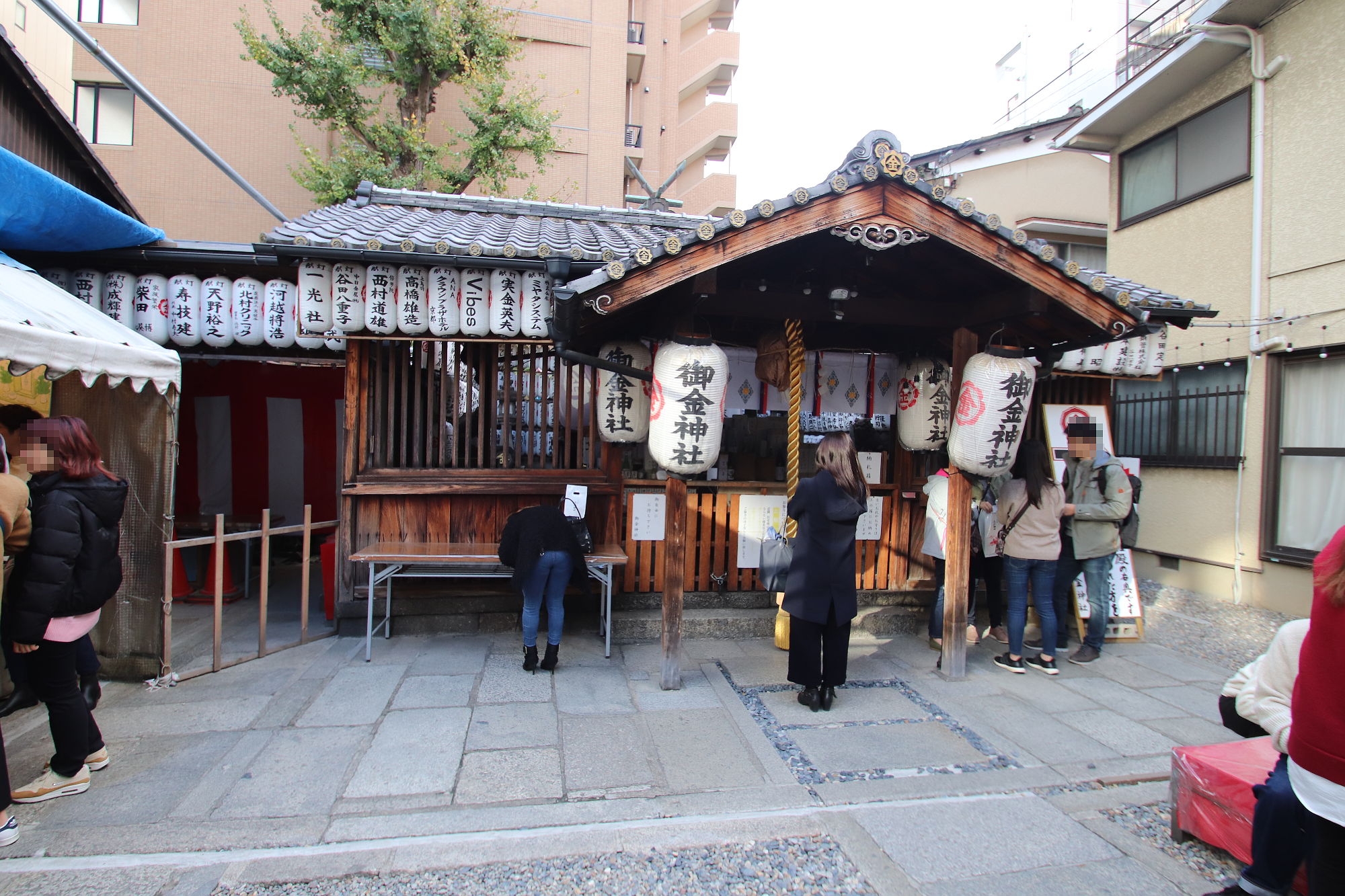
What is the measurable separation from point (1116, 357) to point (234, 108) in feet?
71.9

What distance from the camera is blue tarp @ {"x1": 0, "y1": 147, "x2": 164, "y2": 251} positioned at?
227 inches

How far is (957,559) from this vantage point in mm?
6137

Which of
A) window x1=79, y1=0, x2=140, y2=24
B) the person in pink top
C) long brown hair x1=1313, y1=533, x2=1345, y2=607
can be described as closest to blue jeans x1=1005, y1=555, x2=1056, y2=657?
long brown hair x1=1313, y1=533, x2=1345, y2=607

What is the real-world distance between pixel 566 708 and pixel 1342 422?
9665 mm

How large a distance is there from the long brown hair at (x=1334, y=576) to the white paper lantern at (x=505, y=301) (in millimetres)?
6083

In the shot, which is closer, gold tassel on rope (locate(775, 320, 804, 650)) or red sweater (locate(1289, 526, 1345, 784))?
red sweater (locate(1289, 526, 1345, 784))

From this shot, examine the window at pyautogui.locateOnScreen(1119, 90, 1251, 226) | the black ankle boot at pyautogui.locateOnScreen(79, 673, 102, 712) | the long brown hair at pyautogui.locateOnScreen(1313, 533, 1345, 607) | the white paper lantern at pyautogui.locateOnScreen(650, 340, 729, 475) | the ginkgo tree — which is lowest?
the black ankle boot at pyautogui.locateOnScreen(79, 673, 102, 712)

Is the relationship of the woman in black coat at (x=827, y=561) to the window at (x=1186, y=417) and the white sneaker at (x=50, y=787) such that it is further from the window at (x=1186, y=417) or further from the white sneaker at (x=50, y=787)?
the window at (x=1186, y=417)

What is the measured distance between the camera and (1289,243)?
841cm

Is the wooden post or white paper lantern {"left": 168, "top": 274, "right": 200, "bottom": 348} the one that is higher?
white paper lantern {"left": 168, "top": 274, "right": 200, "bottom": 348}

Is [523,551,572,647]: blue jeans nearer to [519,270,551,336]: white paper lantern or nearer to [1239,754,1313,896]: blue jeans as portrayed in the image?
[519,270,551,336]: white paper lantern

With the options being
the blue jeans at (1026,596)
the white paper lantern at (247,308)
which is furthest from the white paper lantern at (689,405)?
the white paper lantern at (247,308)

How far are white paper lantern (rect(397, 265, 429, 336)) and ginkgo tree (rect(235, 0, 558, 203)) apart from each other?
8315mm

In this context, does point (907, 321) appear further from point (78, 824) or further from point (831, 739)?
point (78, 824)
